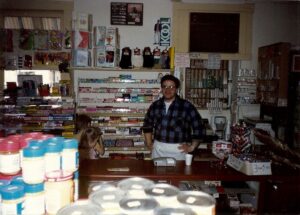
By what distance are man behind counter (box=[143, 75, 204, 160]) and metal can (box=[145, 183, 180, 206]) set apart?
2427mm

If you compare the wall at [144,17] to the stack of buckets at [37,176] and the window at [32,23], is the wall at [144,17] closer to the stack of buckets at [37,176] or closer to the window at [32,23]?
the window at [32,23]

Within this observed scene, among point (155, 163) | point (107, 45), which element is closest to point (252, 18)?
point (107, 45)

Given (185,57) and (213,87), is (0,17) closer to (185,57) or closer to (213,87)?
(185,57)

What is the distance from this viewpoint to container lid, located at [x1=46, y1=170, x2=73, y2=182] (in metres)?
1.39

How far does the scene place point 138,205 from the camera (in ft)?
3.97

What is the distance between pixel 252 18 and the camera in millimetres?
5539

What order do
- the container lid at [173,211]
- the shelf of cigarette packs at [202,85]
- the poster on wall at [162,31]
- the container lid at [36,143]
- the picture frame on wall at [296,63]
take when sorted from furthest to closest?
the shelf of cigarette packs at [202,85]
the poster on wall at [162,31]
the picture frame on wall at [296,63]
the container lid at [36,143]
the container lid at [173,211]

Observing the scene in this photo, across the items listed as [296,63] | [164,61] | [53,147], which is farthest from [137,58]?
[53,147]

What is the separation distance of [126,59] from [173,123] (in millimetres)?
1693

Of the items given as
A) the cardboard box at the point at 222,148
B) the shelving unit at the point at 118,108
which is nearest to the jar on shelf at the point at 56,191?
the cardboard box at the point at 222,148

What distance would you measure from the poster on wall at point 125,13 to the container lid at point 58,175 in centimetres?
427

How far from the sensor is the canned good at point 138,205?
3.84ft

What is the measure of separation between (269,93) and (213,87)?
3.21 ft

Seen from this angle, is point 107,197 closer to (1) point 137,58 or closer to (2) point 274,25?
(1) point 137,58
